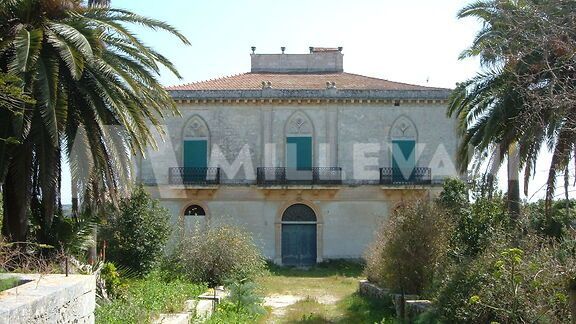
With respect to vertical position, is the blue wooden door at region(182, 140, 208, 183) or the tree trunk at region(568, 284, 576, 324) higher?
the blue wooden door at region(182, 140, 208, 183)

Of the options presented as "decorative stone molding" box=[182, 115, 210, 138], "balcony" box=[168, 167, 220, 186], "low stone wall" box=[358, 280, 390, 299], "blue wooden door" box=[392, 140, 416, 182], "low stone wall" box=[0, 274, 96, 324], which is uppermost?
"decorative stone molding" box=[182, 115, 210, 138]

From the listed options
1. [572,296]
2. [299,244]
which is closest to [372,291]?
[572,296]

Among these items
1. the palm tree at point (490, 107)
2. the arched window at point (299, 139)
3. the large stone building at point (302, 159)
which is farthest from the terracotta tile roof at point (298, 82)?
the palm tree at point (490, 107)

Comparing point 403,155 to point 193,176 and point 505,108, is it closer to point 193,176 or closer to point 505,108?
point 193,176

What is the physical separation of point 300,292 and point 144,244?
483cm

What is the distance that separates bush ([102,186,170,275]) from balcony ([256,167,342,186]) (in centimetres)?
989

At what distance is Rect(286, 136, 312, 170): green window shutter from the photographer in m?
29.2

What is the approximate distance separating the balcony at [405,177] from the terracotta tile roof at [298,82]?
11.8 ft

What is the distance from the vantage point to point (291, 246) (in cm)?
2895

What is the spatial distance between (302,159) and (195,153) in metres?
4.50

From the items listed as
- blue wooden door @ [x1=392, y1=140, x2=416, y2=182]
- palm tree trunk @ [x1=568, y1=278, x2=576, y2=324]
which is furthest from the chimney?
palm tree trunk @ [x1=568, y1=278, x2=576, y2=324]

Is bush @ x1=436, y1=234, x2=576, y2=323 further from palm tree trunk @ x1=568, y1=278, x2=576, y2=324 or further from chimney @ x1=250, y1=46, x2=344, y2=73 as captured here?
chimney @ x1=250, y1=46, x2=344, y2=73

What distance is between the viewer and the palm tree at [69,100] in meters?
11.6

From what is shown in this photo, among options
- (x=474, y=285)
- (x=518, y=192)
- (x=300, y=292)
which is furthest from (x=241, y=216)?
(x=474, y=285)
